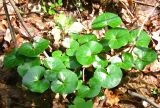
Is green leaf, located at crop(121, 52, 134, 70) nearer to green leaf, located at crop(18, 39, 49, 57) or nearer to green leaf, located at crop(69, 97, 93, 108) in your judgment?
green leaf, located at crop(69, 97, 93, 108)

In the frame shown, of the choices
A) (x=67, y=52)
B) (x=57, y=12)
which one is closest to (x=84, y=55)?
(x=67, y=52)

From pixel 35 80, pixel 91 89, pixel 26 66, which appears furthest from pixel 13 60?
pixel 91 89

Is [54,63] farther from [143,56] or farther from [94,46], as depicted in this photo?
[143,56]

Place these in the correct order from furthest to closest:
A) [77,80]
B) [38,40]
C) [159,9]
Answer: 1. [159,9]
2. [38,40]
3. [77,80]

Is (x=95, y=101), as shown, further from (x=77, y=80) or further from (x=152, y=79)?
(x=152, y=79)

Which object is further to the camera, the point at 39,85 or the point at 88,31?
the point at 88,31

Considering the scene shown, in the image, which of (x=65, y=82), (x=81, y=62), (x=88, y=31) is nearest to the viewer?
(x=65, y=82)

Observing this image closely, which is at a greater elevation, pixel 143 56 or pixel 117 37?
pixel 117 37

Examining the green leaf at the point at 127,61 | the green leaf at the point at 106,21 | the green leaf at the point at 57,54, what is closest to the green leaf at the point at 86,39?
the green leaf at the point at 106,21

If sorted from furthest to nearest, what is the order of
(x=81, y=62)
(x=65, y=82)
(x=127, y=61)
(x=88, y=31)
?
(x=88, y=31) → (x=127, y=61) → (x=81, y=62) → (x=65, y=82)
